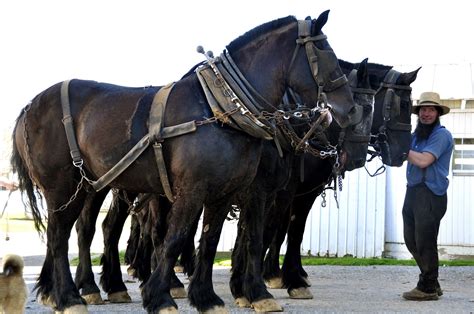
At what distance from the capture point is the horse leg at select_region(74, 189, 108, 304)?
28.2ft

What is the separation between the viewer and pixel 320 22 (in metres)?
7.02

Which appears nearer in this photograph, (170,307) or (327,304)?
(170,307)

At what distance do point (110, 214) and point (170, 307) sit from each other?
3.24 meters

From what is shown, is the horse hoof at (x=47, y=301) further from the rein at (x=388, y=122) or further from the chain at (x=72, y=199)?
the rein at (x=388, y=122)

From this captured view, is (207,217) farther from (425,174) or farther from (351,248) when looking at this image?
(351,248)

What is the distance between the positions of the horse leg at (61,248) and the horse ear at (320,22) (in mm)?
2703

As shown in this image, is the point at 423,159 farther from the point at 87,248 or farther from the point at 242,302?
the point at 87,248

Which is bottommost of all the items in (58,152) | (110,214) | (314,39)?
(110,214)

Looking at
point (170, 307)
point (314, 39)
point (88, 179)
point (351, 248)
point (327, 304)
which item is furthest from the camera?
point (351, 248)

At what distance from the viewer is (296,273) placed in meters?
9.56

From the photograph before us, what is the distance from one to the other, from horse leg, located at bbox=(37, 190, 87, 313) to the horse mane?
2056 mm

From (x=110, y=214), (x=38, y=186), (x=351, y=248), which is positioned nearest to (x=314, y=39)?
(x=38, y=186)

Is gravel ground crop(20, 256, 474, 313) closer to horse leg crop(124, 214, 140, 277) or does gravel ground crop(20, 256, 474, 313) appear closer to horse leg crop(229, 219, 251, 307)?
horse leg crop(229, 219, 251, 307)

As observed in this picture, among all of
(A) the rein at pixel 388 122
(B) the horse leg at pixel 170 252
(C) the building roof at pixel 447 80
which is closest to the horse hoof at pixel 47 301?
(B) the horse leg at pixel 170 252
